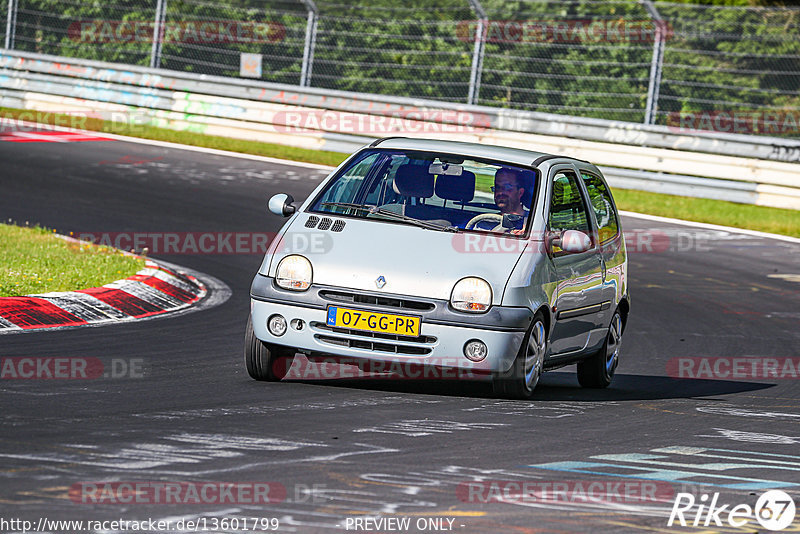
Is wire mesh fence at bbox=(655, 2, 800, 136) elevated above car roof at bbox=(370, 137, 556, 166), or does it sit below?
above

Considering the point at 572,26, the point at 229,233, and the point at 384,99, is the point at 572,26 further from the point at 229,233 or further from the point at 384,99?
the point at 229,233

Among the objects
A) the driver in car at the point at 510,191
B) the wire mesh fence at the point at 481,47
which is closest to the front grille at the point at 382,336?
the driver in car at the point at 510,191

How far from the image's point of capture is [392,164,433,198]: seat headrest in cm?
→ 908

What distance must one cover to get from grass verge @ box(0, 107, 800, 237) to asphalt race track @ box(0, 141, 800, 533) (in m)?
6.43

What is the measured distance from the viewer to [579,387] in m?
9.90

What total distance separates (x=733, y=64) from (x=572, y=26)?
2388mm

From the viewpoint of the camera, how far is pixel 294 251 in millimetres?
8391

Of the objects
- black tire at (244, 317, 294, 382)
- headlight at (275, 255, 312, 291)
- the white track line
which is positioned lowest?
black tire at (244, 317, 294, 382)

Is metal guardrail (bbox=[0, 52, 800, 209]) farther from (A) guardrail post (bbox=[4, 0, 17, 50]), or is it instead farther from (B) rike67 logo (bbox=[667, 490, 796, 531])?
(B) rike67 logo (bbox=[667, 490, 796, 531])

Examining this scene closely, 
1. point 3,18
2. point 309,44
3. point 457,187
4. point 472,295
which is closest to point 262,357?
point 472,295

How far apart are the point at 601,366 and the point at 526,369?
162cm

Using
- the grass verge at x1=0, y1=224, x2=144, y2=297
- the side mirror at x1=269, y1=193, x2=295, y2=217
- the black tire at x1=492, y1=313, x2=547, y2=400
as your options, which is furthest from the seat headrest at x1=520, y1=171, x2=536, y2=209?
the grass verge at x1=0, y1=224, x2=144, y2=297

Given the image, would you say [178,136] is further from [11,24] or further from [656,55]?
[656,55]

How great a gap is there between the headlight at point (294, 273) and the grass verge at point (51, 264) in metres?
2.65
